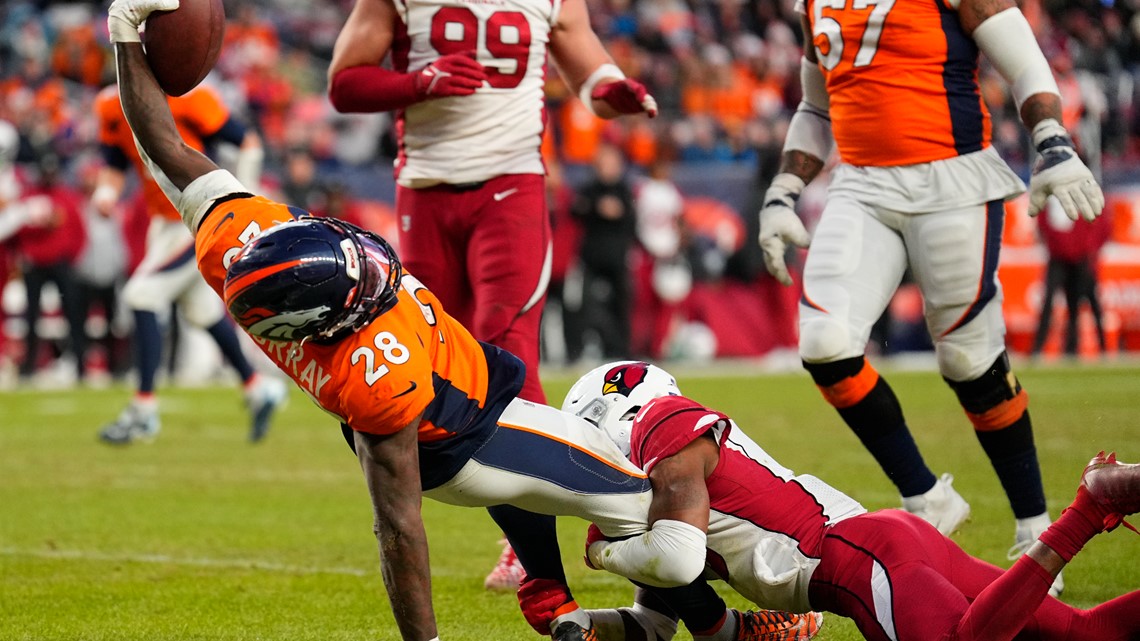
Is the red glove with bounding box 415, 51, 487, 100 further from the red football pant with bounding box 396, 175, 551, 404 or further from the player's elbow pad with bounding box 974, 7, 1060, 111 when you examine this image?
the player's elbow pad with bounding box 974, 7, 1060, 111

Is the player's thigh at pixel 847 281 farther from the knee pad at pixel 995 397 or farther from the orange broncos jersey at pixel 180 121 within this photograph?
the orange broncos jersey at pixel 180 121

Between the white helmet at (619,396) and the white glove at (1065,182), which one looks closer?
the white helmet at (619,396)

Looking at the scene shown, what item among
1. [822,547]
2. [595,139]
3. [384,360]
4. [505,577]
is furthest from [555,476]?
[595,139]

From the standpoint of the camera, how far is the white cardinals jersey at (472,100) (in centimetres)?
491

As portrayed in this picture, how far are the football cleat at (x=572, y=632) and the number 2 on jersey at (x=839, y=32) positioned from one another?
210 cm

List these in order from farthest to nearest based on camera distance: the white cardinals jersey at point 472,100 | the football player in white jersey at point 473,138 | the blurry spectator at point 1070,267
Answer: the blurry spectator at point 1070,267 < the white cardinals jersey at point 472,100 < the football player in white jersey at point 473,138

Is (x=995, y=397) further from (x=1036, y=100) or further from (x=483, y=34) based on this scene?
(x=483, y=34)

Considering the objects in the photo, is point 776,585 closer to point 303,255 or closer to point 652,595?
point 652,595

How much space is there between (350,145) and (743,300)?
4928mm

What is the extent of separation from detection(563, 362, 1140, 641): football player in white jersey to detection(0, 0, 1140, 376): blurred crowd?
8982 mm

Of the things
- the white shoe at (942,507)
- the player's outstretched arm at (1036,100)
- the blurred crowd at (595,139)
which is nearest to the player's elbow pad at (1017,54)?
the player's outstretched arm at (1036,100)

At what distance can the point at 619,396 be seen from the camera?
3.59m

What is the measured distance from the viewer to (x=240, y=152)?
26.7 feet

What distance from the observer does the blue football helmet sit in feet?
9.53
